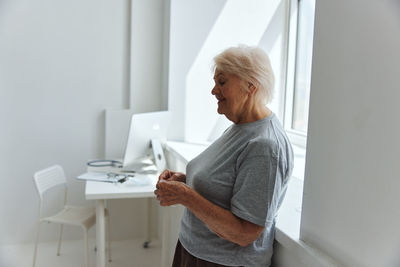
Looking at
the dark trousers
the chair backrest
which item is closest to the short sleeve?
the dark trousers

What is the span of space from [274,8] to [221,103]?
1.64 m

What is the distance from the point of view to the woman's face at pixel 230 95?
1.17 m

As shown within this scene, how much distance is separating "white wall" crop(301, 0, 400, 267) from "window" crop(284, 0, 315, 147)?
4.43 feet

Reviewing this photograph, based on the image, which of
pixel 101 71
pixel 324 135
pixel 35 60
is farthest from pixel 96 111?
pixel 324 135

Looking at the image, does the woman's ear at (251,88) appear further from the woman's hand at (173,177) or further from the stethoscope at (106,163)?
the stethoscope at (106,163)

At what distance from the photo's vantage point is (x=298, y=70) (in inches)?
96.1

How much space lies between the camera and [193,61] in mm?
2844

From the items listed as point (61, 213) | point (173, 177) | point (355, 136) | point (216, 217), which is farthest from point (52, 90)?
point (355, 136)

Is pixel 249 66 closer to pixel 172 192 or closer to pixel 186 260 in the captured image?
pixel 172 192

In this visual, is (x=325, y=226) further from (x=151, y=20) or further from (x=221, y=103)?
(x=151, y=20)

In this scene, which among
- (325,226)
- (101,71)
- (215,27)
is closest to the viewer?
(325,226)

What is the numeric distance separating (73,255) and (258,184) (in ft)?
7.51

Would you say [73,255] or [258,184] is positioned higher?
[258,184]

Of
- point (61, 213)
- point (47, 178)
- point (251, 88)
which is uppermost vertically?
point (251, 88)
